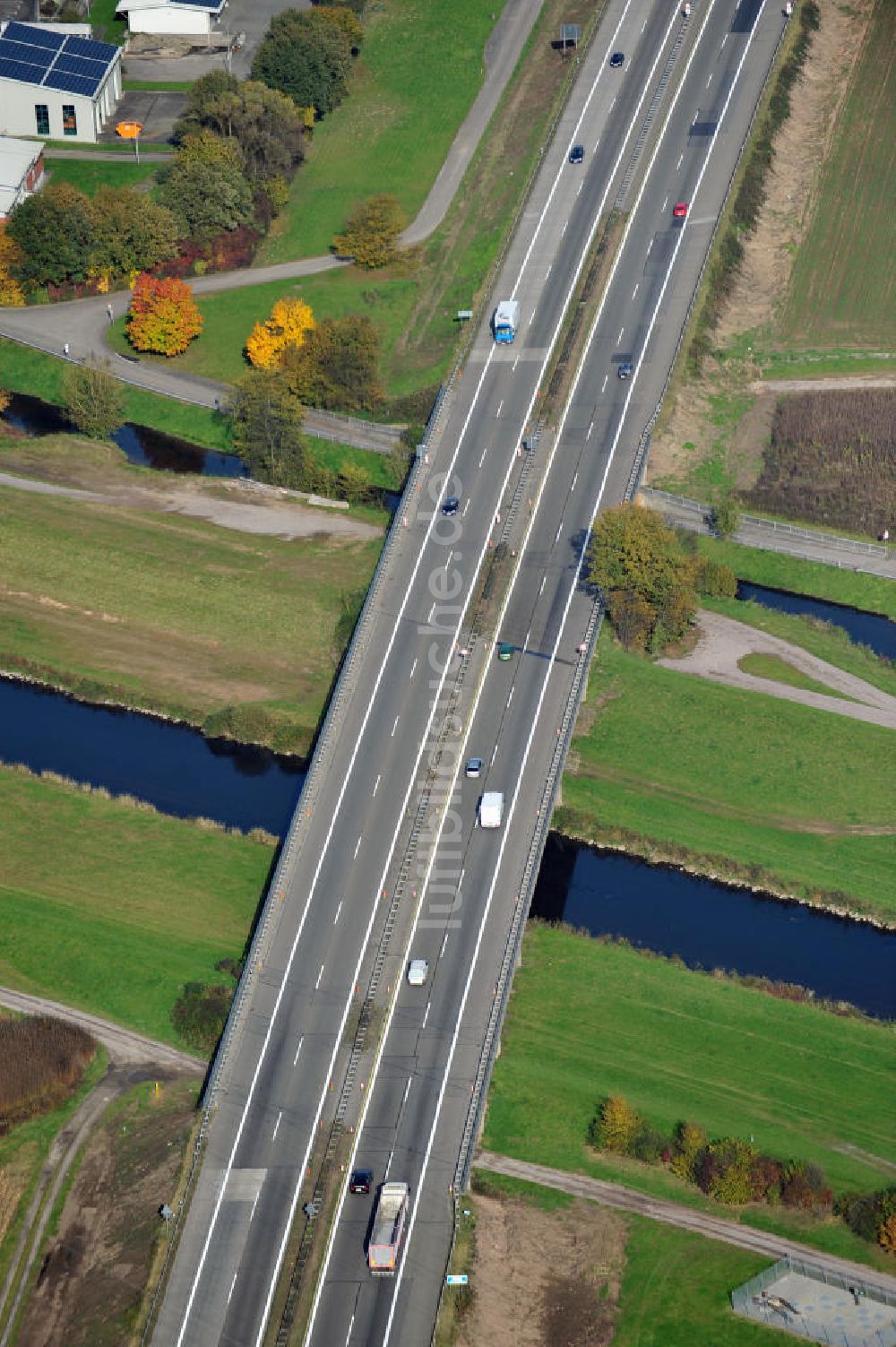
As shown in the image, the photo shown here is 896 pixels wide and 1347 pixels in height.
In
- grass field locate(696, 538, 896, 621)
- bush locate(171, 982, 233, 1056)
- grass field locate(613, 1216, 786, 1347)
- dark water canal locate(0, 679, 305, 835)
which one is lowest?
grass field locate(613, 1216, 786, 1347)

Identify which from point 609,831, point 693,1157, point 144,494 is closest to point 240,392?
point 144,494

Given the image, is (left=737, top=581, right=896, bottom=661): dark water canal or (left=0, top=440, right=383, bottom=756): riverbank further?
(left=737, top=581, right=896, bottom=661): dark water canal

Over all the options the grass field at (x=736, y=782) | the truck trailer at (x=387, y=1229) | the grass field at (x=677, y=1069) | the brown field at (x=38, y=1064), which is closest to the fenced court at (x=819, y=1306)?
the grass field at (x=677, y=1069)

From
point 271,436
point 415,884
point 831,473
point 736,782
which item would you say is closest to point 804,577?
point 831,473

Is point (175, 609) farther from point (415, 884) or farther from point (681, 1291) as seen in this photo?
point (681, 1291)

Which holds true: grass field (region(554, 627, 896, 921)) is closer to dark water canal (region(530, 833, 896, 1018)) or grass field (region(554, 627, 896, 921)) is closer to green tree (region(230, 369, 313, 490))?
dark water canal (region(530, 833, 896, 1018))

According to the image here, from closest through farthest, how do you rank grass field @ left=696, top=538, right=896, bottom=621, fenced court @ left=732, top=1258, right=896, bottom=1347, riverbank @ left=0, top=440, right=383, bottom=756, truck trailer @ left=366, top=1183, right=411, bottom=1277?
fenced court @ left=732, top=1258, right=896, bottom=1347, truck trailer @ left=366, top=1183, right=411, bottom=1277, riverbank @ left=0, top=440, right=383, bottom=756, grass field @ left=696, top=538, right=896, bottom=621

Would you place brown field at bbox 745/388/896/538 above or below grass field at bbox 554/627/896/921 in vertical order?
above

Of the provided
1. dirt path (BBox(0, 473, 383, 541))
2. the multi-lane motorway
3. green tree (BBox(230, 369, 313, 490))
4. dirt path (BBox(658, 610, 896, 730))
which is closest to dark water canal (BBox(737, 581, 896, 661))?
dirt path (BBox(658, 610, 896, 730))
